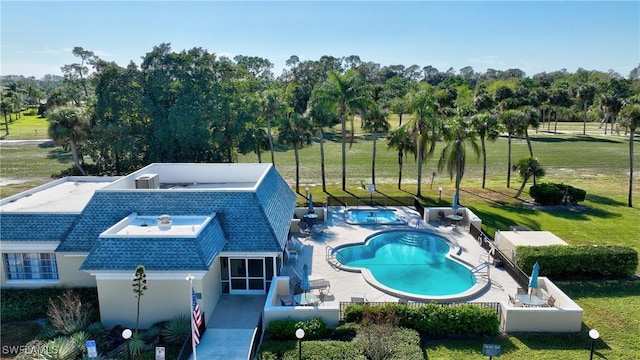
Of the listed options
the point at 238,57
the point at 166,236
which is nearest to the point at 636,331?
the point at 166,236

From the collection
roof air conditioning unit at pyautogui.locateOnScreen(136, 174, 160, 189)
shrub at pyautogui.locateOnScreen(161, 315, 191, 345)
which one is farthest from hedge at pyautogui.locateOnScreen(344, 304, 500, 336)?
roof air conditioning unit at pyautogui.locateOnScreen(136, 174, 160, 189)

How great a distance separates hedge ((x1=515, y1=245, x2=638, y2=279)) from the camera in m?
20.6

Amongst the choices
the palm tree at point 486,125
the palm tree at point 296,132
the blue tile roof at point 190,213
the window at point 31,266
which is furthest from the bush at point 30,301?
the palm tree at point 486,125

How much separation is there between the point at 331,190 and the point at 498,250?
55.4 feet

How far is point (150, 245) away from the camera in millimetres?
16375

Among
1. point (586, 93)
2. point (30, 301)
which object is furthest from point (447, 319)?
point (586, 93)

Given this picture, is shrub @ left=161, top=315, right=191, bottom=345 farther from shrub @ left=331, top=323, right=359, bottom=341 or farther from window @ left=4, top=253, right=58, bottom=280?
window @ left=4, top=253, right=58, bottom=280

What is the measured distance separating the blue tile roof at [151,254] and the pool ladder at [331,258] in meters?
7.25

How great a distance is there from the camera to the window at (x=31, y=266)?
18.9 metres

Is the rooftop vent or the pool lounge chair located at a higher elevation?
the rooftop vent

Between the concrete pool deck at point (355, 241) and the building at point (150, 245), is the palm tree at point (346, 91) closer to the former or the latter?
the concrete pool deck at point (355, 241)

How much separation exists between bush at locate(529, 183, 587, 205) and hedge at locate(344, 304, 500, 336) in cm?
1973

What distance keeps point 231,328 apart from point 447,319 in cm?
816

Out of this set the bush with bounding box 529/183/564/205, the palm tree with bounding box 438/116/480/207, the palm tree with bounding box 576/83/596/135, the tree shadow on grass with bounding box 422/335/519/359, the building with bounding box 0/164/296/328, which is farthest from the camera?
the palm tree with bounding box 576/83/596/135
